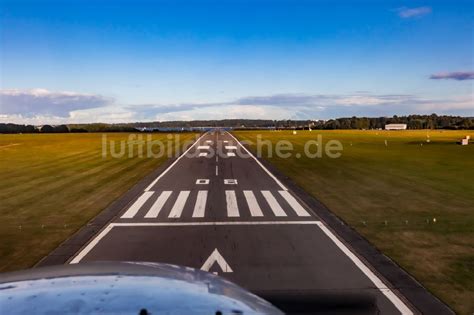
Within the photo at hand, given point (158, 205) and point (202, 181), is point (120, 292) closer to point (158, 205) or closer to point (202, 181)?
point (158, 205)

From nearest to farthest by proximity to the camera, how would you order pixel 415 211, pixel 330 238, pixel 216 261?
pixel 216 261, pixel 330 238, pixel 415 211

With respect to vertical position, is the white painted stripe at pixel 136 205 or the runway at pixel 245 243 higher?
the white painted stripe at pixel 136 205

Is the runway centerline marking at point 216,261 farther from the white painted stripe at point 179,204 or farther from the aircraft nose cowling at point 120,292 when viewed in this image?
the aircraft nose cowling at point 120,292

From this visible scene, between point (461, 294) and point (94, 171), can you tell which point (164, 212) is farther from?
point (94, 171)

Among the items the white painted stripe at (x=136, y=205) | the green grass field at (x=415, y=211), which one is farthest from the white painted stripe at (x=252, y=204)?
the white painted stripe at (x=136, y=205)

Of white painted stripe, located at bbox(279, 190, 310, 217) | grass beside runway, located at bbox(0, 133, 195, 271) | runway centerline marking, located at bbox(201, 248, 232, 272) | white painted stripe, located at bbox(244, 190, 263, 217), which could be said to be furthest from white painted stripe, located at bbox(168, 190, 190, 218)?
runway centerline marking, located at bbox(201, 248, 232, 272)

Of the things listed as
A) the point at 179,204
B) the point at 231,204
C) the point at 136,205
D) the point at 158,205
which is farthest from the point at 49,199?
the point at 231,204

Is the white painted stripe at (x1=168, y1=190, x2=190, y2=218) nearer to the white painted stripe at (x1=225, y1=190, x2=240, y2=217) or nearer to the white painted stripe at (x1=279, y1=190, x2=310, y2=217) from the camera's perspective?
the white painted stripe at (x1=225, y1=190, x2=240, y2=217)
